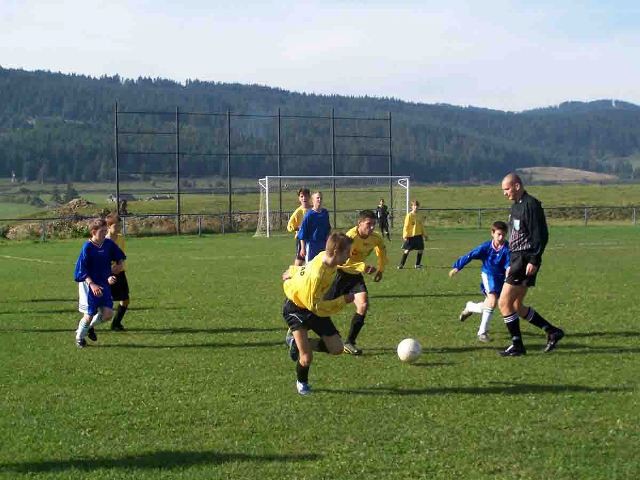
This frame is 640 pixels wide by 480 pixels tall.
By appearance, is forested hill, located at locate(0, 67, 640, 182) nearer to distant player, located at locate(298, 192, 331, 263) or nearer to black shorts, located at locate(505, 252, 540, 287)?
distant player, located at locate(298, 192, 331, 263)

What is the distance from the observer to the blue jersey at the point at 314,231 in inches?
541

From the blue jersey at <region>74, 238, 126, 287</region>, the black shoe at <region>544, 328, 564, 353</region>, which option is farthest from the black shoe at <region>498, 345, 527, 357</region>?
the blue jersey at <region>74, 238, 126, 287</region>

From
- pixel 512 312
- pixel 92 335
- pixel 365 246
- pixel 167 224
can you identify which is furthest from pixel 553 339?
pixel 167 224

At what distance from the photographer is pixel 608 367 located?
10.2 metres

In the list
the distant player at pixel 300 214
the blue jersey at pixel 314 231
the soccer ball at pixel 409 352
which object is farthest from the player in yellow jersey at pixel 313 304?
the blue jersey at pixel 314 231

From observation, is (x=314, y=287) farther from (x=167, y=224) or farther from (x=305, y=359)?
(x=167, y=224)

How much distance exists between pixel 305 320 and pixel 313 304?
0.84ft

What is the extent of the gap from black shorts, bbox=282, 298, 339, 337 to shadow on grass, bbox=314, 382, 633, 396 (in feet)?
1.94

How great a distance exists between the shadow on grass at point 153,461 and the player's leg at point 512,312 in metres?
4.55

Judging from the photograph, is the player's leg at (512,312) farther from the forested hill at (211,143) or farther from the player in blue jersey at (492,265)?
the forested hill at (211,143)

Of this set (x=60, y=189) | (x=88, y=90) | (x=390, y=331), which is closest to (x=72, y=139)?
(x=60, y=189)

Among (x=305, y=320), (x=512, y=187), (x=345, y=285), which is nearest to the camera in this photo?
(x=305, y=320)

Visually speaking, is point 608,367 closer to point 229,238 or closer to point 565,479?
point 565,479

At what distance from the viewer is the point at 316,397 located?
885cm
